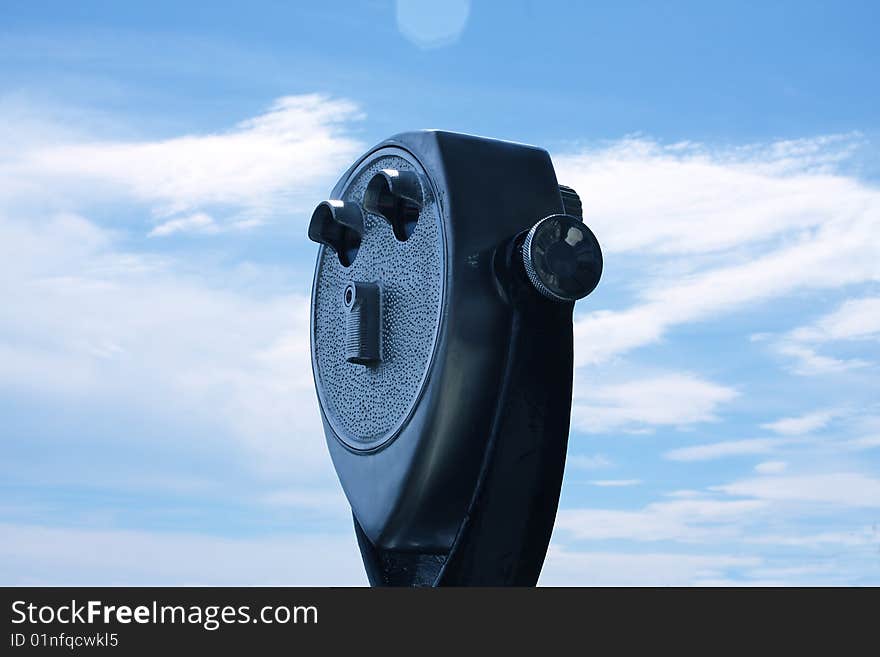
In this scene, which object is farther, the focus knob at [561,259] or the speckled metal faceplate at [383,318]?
the speckled metal faceplate at [383,318]

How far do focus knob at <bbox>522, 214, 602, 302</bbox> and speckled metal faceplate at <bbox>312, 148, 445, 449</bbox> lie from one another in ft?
1.05

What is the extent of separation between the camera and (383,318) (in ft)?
13.5

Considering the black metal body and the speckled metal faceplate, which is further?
the speckled metal faceplate

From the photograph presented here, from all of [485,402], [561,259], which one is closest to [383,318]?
[485,402]

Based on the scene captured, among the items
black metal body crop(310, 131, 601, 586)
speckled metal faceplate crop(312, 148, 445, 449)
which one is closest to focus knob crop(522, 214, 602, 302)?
black metal body crop(310, 131, 601, 586)

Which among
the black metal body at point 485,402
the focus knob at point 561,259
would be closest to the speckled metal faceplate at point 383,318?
the black metal body at point 485,402

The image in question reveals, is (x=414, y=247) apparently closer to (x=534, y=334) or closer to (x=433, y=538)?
(x=534, y=334)

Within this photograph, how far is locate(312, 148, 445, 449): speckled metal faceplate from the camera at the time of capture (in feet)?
12.5

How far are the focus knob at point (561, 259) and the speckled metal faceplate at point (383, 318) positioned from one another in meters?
0.32

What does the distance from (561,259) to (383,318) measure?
0.79 meters

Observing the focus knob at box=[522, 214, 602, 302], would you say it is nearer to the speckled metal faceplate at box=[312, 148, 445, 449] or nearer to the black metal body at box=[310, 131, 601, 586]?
the black metal body at box=[310, 131, 601, 586]

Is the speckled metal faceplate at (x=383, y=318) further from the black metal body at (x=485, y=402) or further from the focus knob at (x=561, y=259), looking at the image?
the focus knob at (x=561, y=259)

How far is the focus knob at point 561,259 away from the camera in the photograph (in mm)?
3598

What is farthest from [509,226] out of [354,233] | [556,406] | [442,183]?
[354,233]
